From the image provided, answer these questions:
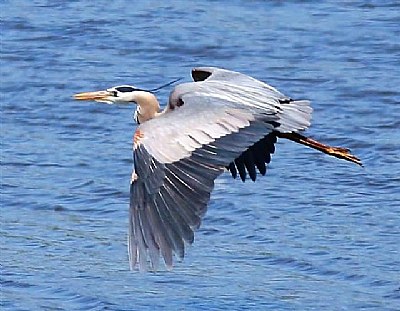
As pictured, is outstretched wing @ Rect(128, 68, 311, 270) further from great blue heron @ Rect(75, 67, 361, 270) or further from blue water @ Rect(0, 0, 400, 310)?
blue water @ Rect(0, 0, 400, 310)

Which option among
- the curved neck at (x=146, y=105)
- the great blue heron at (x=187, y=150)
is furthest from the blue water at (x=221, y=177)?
the great blue heron at (x=187, y=150)

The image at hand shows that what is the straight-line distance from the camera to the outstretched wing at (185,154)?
597 cm

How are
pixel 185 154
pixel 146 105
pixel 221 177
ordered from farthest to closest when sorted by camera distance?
pixel 221 177 → pixel 146 105 → pixel 185 154

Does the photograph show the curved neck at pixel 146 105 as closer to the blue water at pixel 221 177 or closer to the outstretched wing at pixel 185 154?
the outstretched wing at pixel 185 154

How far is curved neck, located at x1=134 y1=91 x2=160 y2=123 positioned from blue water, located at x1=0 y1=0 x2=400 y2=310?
87cm

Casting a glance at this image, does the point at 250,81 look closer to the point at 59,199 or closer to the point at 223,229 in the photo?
the point at 223,229

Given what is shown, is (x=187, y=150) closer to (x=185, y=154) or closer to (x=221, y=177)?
(x=185, y=154)

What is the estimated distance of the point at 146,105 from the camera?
778 cm

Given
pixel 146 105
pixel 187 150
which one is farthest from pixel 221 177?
pixel 187 150

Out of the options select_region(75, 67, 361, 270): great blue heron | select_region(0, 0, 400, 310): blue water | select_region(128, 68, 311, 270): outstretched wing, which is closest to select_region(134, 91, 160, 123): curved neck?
select_region(75, 67, 361, 270): great blue heron

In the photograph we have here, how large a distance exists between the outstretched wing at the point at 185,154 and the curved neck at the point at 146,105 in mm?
583

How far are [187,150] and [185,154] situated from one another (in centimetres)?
3

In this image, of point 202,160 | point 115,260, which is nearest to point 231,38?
point 115,260

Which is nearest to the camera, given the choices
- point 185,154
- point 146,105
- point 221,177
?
point 185,154
